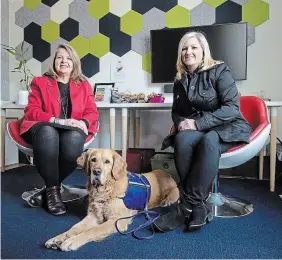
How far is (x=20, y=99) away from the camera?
284 cm

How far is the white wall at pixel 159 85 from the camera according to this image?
8.48 ft

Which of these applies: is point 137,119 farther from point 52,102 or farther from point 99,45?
point 52,102

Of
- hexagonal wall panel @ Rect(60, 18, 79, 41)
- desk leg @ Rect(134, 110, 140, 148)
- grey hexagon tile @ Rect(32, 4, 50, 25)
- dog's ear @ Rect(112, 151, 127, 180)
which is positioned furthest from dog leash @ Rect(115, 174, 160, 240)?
grey hexagon tile @ Rect(32, 4, 50, 25)

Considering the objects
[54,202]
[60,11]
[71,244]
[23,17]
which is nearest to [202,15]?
[60,11]

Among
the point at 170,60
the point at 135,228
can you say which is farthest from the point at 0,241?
the point at 170,60

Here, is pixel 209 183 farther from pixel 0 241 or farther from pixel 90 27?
pixel 90 27

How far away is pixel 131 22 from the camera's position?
2973mm

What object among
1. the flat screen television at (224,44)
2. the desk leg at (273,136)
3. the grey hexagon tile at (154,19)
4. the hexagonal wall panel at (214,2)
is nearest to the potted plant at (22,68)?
the grey hexagon tile at (154,19)

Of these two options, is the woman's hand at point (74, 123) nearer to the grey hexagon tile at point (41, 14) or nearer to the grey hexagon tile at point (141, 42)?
the grey hexagon tile at point (141, 42)

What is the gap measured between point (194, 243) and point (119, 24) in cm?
249

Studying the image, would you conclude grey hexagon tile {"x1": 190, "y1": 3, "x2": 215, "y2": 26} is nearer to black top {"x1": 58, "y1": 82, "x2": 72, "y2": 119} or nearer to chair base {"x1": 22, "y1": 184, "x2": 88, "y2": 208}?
black top {"x1": 58, "y1": 82, "x2": 72, "y2": 119}

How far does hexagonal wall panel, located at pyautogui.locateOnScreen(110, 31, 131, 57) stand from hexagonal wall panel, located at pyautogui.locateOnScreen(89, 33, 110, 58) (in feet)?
0.19

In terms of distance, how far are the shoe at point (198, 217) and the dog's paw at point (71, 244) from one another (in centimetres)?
51

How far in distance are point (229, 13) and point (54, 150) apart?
214 cm
